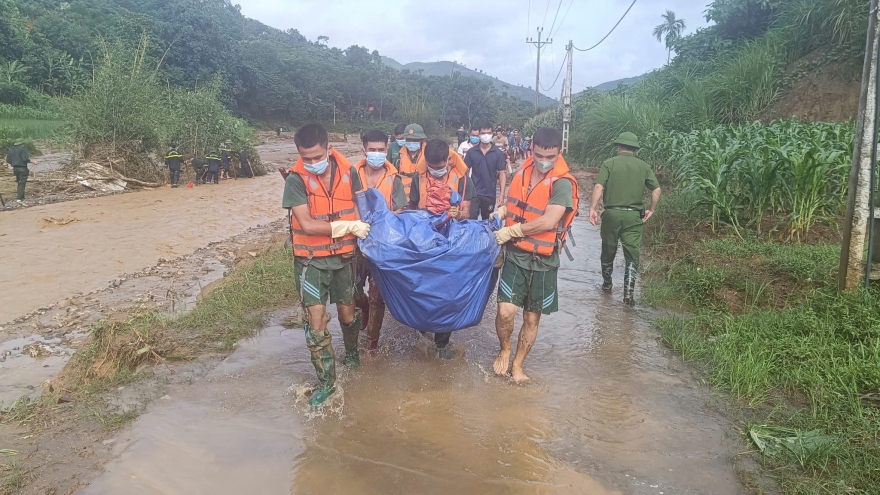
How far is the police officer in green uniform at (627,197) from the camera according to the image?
589cm

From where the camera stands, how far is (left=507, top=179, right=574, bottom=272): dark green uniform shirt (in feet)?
12.7

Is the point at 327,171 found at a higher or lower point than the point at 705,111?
lower

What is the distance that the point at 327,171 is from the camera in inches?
148

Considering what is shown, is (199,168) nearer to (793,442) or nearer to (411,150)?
(411,150)

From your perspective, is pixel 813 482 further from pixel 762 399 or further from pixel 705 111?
pixel 705 111

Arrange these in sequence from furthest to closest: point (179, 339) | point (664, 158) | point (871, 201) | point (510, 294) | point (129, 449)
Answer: point (664, 158), point (179, 339), point (871, 201), point (510, 294), point (129, 449)

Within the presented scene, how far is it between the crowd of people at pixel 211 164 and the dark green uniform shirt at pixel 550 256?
628 inches

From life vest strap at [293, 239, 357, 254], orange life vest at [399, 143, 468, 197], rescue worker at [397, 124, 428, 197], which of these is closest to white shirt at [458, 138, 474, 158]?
rescue worker at [397, 124, 428, 197]

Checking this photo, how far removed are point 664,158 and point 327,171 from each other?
1070 centimetres

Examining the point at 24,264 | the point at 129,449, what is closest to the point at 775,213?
the point at 129,449

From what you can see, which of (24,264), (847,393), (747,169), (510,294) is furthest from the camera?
(24,264)

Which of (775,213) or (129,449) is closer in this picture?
(129,449)

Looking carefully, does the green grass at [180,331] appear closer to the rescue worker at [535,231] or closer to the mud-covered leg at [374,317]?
the mud-covered leg at [374,317]

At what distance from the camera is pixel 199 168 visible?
1892cm
